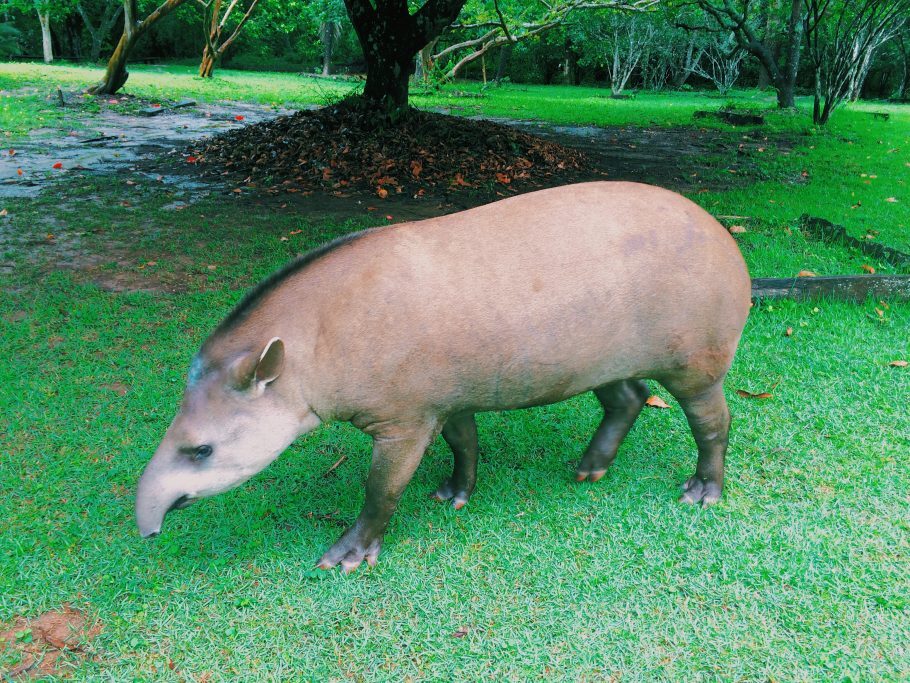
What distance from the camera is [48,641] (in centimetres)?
246

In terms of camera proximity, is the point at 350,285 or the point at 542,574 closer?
the point at 350,285

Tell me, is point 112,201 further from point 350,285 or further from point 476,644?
point 476,644

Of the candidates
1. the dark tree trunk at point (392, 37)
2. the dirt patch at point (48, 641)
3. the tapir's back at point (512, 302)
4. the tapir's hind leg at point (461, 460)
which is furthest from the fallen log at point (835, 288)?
the dark tree trunk at point (392, 37)

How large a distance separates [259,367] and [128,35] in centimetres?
1576

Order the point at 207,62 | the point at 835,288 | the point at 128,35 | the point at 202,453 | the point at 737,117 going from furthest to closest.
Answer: the point at 207,62 < the point at 737,117 < the point at 128,35 < the point at 835,288 < the point at 202,453

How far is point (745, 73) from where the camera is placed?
33.8m

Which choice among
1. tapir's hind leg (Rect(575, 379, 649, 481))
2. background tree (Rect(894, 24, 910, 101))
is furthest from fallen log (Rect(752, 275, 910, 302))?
background tree (Rect(894, 24, 910, 101))

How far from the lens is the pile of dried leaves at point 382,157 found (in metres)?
8.55

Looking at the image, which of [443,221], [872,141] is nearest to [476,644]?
[443,221]

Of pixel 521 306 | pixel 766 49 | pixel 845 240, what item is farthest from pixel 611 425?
pixel 766 49

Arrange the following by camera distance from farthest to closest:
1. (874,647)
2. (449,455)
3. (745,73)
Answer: (745,73)
(449,455)
(874,647)

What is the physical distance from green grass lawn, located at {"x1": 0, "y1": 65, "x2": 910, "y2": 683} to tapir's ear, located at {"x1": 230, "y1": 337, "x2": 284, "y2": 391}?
36.3 inches

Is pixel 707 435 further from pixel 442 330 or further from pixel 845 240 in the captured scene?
pixel 845 240

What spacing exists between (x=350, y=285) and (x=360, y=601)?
128 cm
